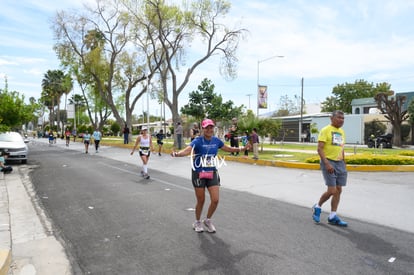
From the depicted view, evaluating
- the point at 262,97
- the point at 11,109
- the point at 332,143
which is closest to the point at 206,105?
the point at 262,97

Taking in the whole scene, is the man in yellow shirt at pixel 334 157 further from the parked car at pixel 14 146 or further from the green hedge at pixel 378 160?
the parked car at pixel 14 146

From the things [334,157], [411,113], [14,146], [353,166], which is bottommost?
[353,166]

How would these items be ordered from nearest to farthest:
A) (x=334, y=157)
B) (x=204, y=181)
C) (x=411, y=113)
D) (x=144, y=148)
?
(x=204, y=181) → (x=334, y=157) → (x=144, y=148) → (x=411, y=113)

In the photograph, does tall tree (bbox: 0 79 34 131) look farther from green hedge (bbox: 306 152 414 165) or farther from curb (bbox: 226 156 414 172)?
green hedge (bbox: 306 152 414 165)

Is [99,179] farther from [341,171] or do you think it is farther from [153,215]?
[341,171]

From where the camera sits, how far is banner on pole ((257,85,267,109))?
27047mm

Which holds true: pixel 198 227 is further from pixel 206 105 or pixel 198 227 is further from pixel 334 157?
pixel 206 105

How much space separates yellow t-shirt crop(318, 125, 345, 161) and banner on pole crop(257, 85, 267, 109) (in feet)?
71.0

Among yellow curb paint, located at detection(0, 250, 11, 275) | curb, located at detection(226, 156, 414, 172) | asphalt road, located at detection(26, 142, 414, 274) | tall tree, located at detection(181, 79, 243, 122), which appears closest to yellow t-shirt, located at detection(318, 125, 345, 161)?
asphalt road, located at detection(26, 142, 414, 274)

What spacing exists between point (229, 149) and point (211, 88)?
42488mm

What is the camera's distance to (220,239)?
16.0ft

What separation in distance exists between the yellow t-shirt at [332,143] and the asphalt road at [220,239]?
1.11 metres

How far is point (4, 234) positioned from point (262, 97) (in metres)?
23.6

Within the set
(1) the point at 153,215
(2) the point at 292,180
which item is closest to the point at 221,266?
(1) the point at 153,215
